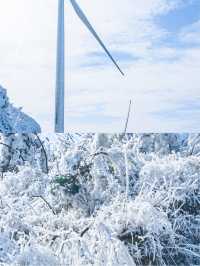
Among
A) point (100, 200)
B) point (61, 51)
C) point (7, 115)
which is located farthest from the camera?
point (7, 115)

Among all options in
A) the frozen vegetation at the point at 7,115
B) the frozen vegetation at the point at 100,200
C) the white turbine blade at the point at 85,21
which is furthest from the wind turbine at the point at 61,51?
the frozen vegetation at the point at 100,200

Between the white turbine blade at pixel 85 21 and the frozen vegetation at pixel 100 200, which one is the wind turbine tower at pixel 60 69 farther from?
Answer: the frozen vegetation at pixel 100 200

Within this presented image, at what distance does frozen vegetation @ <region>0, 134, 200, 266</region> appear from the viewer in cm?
224

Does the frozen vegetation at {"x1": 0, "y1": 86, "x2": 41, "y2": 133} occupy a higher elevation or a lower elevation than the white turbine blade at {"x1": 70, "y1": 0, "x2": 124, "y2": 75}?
lower

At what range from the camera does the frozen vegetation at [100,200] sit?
2240 millimetres

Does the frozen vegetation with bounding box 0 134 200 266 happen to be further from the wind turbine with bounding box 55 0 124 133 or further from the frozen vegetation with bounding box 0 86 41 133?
the frozen vegetation with bounding box 0 86 41 133

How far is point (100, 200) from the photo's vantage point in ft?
7.99

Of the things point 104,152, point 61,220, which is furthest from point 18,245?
point 104,152

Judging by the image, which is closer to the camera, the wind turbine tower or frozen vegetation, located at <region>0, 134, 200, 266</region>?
frozen vegetation, located at <region>0, 134, 200, 266</region>

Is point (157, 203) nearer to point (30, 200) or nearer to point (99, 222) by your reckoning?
point (99, 222)

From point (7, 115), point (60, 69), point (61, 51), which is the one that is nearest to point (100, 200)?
point (60, 69)

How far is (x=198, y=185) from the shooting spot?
2.38 metres

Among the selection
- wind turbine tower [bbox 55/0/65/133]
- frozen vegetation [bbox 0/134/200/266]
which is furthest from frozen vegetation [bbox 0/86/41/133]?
frozen vegetation [bbox 0/134/200/266]

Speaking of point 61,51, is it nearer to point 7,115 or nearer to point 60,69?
point 60,69
